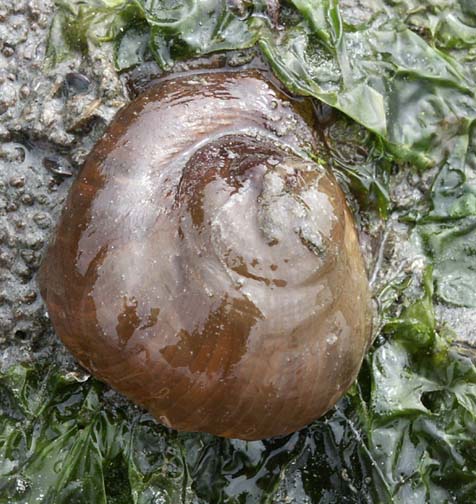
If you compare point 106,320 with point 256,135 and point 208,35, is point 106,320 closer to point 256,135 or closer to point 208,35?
point 256,135

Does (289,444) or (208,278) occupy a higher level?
(208,278)

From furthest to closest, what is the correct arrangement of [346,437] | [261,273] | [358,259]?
[346,437] < [358,259] < [261,273]

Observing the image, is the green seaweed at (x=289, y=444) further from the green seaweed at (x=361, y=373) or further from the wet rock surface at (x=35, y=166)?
the wet rock surface at (x=35, y=166)

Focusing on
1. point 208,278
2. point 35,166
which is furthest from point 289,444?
point 35,166

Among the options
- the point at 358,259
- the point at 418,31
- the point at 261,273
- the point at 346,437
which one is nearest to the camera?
the point at 261,273

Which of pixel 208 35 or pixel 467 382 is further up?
pixel 208 35

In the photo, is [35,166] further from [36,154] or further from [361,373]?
[361,373]

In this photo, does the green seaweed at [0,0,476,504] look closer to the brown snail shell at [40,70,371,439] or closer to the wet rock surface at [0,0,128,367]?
the wet rock surface at [0,0,128,367]

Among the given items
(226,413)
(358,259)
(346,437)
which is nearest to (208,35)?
(358,259)
